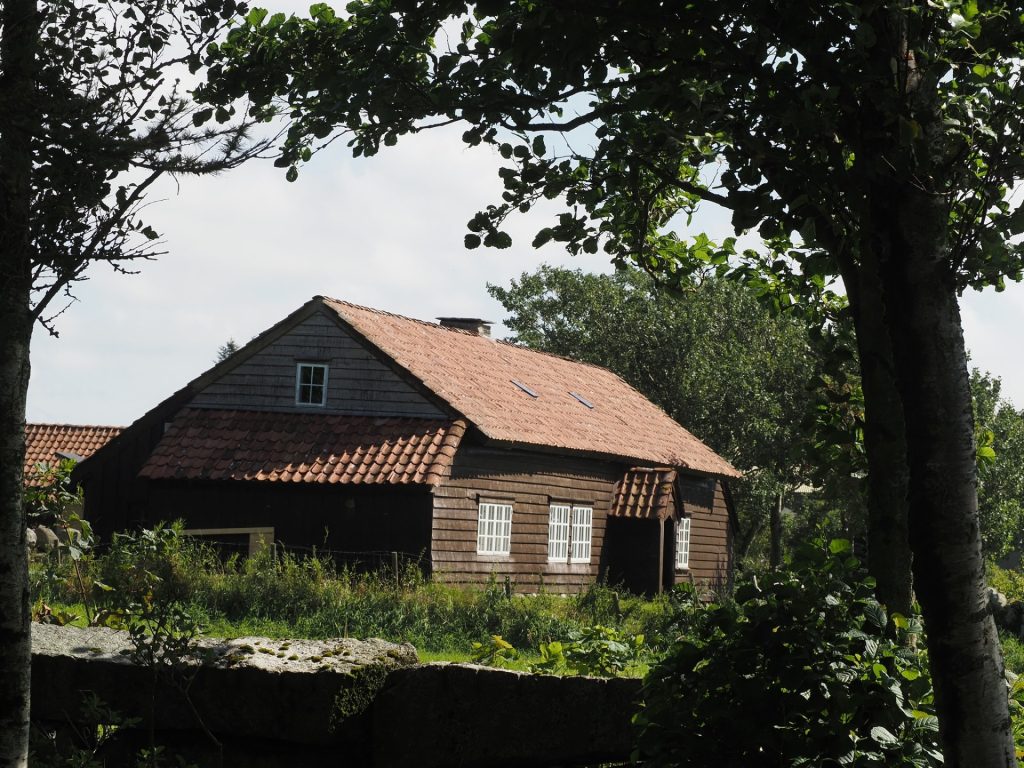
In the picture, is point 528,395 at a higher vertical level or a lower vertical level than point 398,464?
higher

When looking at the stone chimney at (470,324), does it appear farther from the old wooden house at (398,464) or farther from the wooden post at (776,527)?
the wooden post at (776,527)

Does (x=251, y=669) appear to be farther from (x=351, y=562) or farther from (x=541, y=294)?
(x=541, y=294)

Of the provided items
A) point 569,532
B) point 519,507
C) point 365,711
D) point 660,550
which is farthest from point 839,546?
point 660,550

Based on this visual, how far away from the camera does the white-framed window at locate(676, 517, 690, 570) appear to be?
2726 cm

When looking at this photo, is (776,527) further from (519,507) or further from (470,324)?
(519,507)

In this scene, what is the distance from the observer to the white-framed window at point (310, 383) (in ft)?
74.8

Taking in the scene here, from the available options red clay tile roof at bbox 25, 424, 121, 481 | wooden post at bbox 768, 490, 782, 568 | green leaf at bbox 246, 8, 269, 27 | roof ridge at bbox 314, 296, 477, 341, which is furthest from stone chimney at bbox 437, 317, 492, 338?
green leaf at bbox 246, 8, 269, 27

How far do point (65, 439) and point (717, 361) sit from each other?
21932 mm

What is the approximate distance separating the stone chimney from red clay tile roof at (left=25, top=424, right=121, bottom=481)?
1237 cm

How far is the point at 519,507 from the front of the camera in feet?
75.4

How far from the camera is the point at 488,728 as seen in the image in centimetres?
614

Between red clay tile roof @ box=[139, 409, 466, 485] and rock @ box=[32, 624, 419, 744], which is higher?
red clay tile roof @ box=[139, 409, 466, 485]

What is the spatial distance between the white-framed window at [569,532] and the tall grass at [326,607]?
25.5 feet

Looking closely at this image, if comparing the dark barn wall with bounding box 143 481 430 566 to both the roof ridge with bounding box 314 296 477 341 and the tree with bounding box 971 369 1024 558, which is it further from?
the tree with bounding box 971 369 1024 558
